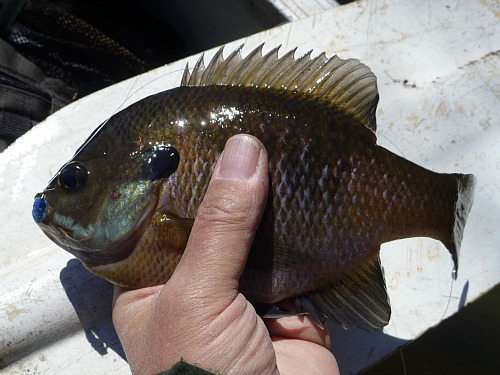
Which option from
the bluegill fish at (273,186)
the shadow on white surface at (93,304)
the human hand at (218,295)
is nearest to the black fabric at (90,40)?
the shadow on white surface at (93,304)

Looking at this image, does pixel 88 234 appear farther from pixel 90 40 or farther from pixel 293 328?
pixel 90 40

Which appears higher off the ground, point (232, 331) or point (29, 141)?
point (29, 141)

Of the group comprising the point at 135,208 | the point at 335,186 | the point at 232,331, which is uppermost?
the point at 335,186

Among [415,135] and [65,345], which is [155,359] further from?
[415,135]

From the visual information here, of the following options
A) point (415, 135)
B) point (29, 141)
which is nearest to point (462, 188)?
point (415, 135)

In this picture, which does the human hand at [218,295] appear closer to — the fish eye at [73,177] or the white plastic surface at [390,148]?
the fish eye at [73,177]

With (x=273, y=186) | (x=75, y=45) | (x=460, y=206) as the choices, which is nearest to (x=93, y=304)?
(x=273, y=186)
